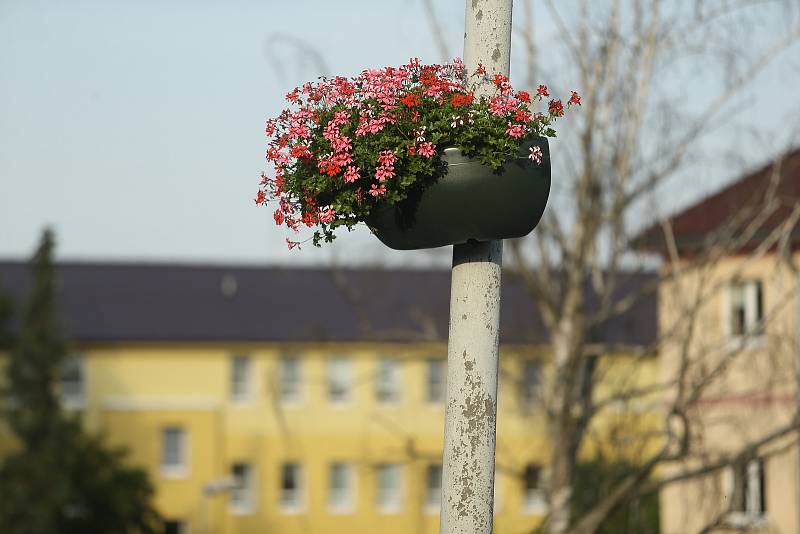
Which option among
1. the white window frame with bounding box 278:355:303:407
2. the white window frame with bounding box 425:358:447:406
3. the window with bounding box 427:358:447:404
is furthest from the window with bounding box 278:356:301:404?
the window with bounding box 427:358:447:404

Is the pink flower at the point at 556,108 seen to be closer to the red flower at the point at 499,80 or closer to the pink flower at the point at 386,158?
the red flower at the point at 499,80

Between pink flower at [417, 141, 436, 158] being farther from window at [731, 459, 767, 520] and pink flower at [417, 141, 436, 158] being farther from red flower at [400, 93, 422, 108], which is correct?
window at [731, 459, 767, 520]

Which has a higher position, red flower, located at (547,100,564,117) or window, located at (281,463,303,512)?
window, located at (281,463,303,512)

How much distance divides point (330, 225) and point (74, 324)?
2289 inches

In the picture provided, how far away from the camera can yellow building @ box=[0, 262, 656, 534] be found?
59.2 m

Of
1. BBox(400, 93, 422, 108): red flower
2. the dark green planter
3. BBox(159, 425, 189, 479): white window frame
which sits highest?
BBox(159, 425, 189, 479): white window frame

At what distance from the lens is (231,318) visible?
62.9 metres

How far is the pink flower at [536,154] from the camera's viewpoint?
4281 mm

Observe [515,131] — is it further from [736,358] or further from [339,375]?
[339,375]

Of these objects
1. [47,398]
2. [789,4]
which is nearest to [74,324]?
[47,398]

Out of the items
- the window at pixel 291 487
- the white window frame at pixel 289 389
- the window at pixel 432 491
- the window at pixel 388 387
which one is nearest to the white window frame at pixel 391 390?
the window at pixel 388 387

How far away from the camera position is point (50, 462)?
47.5 metres

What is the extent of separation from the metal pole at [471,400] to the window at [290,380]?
57.6m

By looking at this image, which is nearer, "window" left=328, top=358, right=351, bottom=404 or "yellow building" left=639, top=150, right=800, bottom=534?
"yellow building" left=639, top=150, right=800, bottom=534
